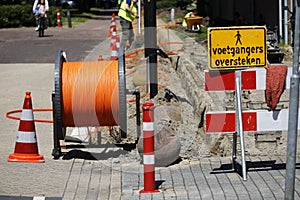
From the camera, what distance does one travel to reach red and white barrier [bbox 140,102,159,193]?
24.2 ft

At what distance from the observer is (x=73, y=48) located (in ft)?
75.2

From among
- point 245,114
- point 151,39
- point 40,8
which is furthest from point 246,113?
point 40,8

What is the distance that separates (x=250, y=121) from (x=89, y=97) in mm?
2277

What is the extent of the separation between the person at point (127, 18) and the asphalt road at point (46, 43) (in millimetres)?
1452

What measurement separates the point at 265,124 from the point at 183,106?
4.51 m

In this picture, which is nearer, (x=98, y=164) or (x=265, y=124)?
(x=265, y=124)

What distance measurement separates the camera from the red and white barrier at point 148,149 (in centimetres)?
739

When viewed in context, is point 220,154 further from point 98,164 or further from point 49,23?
point 49,23

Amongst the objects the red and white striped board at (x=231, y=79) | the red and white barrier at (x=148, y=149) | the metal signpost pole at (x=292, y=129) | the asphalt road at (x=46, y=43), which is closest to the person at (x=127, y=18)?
the asphalt road at (x=46, y=43)

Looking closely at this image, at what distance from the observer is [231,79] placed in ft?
26.5

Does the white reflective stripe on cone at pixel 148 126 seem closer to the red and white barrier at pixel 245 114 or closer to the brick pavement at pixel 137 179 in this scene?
the brick pavement at pixel 137 179

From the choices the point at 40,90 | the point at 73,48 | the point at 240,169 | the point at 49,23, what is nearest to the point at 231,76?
the point at 240,169

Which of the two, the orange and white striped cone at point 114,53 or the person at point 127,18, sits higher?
the person at point 127,18

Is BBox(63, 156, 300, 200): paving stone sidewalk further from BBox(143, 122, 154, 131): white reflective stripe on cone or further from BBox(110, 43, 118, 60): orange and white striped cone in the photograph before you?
BBox(110, 43, 118, 60): orange and white striped cone
